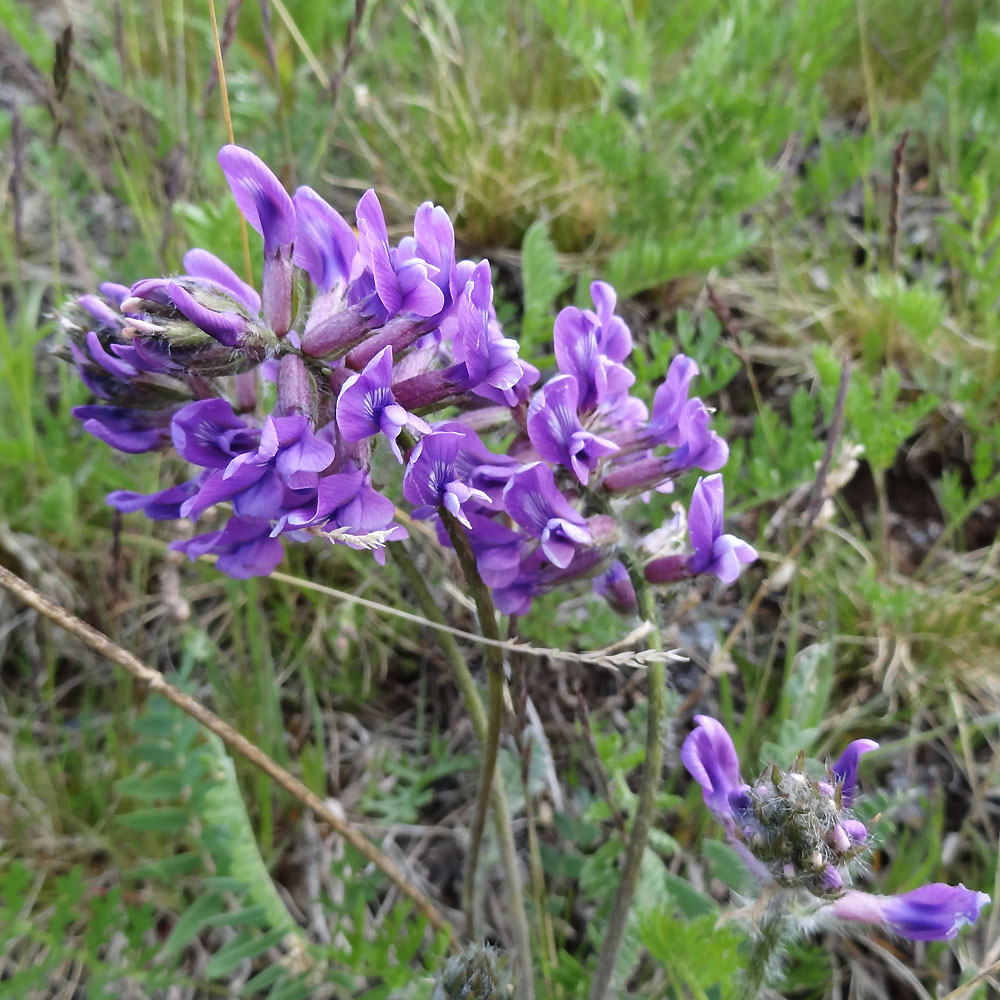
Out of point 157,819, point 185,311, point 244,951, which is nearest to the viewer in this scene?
point 185,311

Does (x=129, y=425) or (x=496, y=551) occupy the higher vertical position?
(x=129, y=425)

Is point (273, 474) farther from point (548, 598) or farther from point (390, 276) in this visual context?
point (548, 598)

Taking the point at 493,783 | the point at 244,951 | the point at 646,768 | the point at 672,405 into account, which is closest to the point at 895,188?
the point at 672,405

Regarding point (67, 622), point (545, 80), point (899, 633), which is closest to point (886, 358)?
point (899, 633)

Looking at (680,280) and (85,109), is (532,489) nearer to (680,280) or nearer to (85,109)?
(680,280)

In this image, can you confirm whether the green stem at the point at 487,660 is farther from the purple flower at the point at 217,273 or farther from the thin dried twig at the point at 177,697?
the purple flower at the point at 217,273

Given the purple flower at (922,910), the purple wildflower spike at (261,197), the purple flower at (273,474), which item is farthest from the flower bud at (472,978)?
the purple wildflower spike at (261,197)

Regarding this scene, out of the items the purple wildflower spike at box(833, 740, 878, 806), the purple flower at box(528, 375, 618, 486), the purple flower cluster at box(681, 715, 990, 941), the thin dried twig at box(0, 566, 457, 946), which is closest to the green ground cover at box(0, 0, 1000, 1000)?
Result: the thin dried twig at box(0, 566, 457, 946)
